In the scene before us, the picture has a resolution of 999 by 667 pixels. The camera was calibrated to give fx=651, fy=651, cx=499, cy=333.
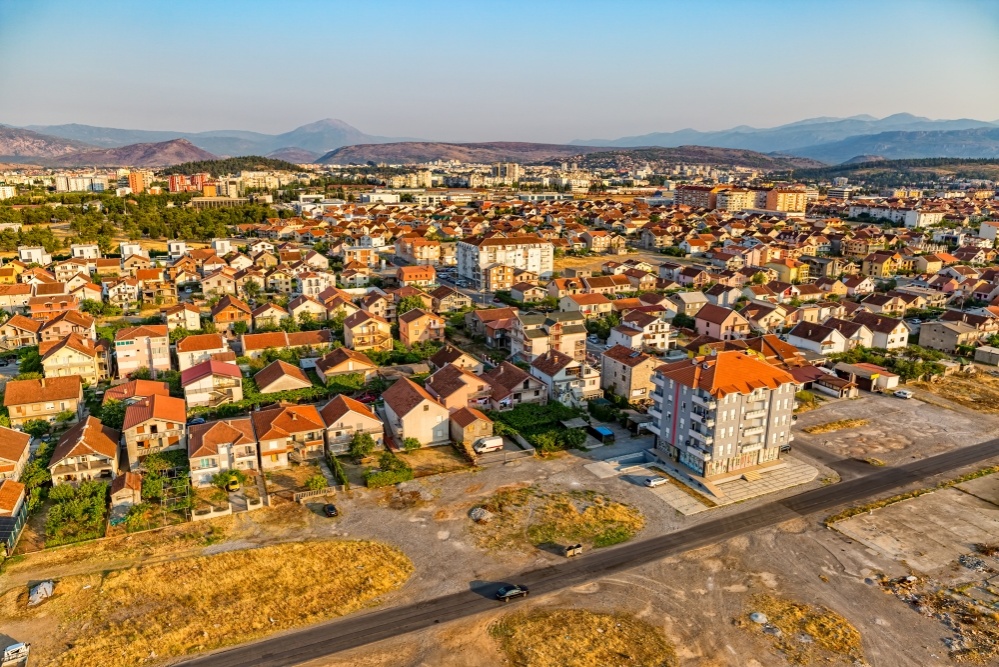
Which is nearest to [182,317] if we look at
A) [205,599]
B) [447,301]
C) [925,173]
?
[447,301]

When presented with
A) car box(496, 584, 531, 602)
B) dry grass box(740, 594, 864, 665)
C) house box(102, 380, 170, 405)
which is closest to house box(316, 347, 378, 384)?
house box(102, 380, 170, 405)

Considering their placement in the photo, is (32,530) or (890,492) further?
(890,492)

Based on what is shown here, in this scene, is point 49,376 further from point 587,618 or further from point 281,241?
point 281,241

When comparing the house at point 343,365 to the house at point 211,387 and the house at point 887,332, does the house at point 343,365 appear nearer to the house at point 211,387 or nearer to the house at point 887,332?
the house at point 211,387

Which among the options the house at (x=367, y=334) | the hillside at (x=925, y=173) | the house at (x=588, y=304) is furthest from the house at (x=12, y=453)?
the hillside at (x=925, y=173)

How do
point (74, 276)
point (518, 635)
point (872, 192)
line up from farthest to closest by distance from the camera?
point (872, 192), point (74, 276), point (518, 635)

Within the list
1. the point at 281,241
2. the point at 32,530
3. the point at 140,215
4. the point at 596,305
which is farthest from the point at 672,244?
the point at 32,530

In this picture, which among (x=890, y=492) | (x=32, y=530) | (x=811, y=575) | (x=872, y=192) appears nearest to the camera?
(x=811, y=575)
